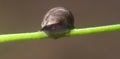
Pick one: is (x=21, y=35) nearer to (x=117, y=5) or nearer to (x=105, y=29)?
(x=105, y=29)

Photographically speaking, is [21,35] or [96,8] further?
[96,8]

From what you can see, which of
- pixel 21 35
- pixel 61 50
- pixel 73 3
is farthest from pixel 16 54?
pixel 21 35

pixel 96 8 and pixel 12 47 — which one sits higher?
pixel 96 8

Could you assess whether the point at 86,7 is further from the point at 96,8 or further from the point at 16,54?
the point at 16,54

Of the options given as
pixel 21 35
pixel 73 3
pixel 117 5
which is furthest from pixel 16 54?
pixel 21 35

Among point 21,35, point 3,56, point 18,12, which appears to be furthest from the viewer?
point 18,12

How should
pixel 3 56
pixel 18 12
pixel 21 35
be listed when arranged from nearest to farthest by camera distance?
1. pixel 21 35
2. pixel 3 56
3. pixel 18 12
